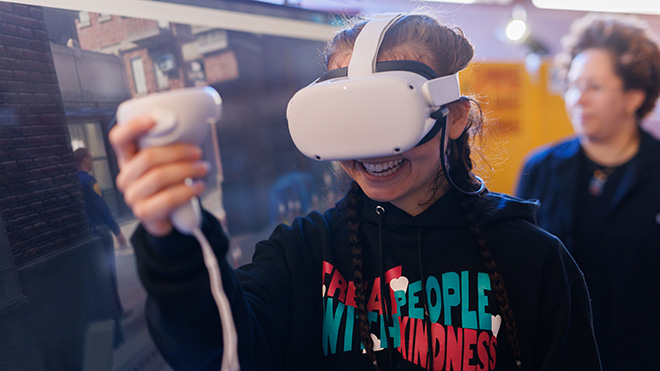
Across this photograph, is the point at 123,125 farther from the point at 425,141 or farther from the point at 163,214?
the point at 425,141

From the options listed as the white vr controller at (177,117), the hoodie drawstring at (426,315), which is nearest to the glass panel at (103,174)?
the white vr controller at (177,117)

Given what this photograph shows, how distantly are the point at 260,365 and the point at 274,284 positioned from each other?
6.5 inches

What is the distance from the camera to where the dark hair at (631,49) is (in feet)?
5.75


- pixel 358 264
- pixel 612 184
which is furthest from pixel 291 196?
pixel 612 184

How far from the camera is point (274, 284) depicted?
0.89 m

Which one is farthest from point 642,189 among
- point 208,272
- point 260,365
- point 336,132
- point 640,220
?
point 208,272

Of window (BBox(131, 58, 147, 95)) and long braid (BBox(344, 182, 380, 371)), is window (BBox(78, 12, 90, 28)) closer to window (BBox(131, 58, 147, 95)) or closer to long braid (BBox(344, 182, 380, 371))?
window (BBox(131, 58, 147, 95))

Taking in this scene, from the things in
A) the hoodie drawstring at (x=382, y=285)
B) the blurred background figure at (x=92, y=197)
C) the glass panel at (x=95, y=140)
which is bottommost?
the hoodie drawstring at (x=382, y=285)

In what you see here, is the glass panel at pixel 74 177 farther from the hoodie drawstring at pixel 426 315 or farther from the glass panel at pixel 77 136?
the hoodie drawstring at pixel 426 315

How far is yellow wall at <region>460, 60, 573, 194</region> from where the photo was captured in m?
2.66

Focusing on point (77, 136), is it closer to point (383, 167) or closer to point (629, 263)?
point (383, 167)

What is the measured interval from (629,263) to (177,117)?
1.73 metres

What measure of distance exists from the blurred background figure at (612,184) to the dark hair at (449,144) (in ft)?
3.13

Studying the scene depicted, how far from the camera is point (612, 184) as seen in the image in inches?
66.3
